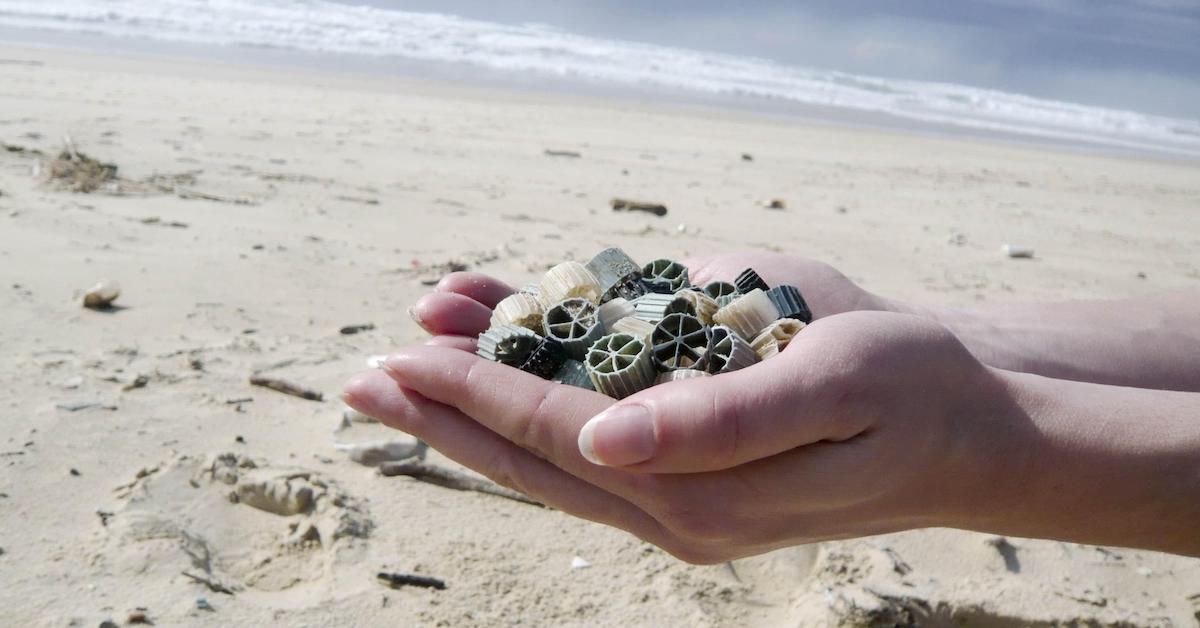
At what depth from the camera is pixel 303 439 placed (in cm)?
331

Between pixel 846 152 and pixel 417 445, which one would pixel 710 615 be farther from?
pixel 846 152

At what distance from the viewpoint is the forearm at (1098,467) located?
6.63 feet

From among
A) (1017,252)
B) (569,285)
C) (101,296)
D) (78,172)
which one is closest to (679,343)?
(569,285)

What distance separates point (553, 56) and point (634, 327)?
24.7 meters

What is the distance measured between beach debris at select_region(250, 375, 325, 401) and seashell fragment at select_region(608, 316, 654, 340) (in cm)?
160

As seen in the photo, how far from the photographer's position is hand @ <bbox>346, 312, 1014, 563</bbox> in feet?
5.74

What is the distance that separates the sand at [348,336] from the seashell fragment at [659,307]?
2.75 feet

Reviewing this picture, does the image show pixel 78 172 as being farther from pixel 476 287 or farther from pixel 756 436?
pixel 756 436

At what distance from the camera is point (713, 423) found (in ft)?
5.62

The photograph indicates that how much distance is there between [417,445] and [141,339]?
152cm

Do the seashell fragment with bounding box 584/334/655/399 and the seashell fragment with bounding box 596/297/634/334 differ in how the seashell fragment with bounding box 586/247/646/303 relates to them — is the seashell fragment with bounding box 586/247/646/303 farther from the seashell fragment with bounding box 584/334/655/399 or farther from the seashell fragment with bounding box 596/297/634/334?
the seashell fragment with bounding box 584/334/655/399

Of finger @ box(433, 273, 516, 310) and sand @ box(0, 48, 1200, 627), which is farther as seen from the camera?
finger @ box(433, 273, 516, 310)

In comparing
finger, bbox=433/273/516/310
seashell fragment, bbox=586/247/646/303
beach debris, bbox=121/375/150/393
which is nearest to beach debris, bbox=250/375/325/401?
beach debris, bbox=121/375/150/393

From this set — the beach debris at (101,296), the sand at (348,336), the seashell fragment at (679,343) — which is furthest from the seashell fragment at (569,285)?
the beach debris at (101,296)
